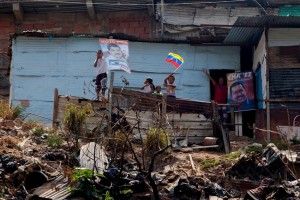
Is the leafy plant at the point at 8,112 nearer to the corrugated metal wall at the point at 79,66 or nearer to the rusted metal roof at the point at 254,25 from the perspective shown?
the corrugated metal wall at the point at 79,66

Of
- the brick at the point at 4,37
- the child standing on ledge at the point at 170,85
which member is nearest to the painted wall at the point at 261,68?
the child standing on ledge at the point at 170,85

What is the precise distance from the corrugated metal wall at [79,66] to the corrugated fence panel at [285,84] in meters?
2.39

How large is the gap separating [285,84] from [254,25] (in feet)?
5.22

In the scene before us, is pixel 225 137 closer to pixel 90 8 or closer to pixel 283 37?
pixel 283 37

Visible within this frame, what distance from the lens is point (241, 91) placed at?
14555 mm

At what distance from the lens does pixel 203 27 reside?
15906mm

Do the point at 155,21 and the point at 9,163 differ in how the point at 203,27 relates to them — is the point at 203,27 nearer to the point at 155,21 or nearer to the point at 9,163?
the point at 155,21

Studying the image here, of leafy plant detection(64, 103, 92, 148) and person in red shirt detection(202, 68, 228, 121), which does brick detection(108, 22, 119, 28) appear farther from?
leafy plant detection(64, 103, 92, 148)

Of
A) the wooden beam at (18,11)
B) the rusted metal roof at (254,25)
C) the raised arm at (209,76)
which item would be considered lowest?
the raised arm at (209,76)

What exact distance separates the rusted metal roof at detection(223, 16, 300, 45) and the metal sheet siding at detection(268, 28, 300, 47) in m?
0.10

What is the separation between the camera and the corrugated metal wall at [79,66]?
15.2 metres

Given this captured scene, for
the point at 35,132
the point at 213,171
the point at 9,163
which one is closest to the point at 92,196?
the point at 9,163

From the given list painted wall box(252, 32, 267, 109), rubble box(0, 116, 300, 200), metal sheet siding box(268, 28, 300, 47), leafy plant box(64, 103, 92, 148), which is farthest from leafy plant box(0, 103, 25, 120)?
metal sheet siding box(268, 28, 300, 47)

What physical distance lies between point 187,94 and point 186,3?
2.86 metres
